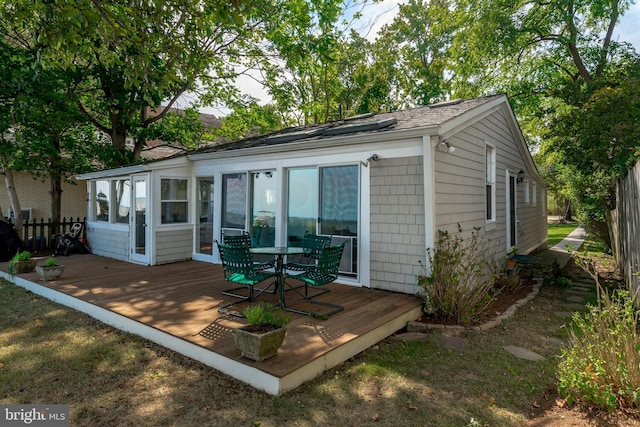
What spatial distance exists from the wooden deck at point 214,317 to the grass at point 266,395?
0.13 metres

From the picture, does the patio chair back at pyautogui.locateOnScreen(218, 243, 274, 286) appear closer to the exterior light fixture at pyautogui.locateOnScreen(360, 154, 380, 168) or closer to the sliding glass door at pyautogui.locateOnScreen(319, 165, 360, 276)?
the sliding glass door at pyautogui.locateOnScreen(319, 165, 360, 276)

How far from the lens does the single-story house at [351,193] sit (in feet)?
18.2

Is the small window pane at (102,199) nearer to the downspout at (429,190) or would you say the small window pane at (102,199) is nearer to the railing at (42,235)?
the railing at (42,235)

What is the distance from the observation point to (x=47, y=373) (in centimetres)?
337

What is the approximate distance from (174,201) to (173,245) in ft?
3.53

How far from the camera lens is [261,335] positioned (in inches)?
123

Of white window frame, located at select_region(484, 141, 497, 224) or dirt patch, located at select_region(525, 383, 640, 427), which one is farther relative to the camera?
white window frame, located at select_region(484, 141, 497, 224)

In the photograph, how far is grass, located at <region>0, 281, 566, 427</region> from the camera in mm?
2729

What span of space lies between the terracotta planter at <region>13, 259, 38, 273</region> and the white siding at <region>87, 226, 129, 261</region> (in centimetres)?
188

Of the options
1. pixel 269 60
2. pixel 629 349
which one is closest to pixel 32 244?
pixel 269 60

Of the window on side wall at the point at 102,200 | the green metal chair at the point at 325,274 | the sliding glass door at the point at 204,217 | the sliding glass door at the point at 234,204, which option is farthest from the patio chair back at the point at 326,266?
the window on side wall at the point at 102,200

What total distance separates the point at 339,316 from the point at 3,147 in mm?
10466

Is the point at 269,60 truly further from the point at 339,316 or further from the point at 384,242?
the point at 339,316

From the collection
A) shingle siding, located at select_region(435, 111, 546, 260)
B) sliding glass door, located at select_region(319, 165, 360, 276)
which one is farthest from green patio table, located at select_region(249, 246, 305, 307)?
shingle siding, located at select_region(435, 111, 546, 260)
